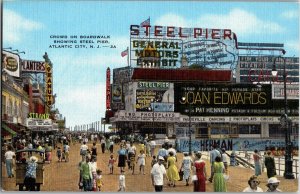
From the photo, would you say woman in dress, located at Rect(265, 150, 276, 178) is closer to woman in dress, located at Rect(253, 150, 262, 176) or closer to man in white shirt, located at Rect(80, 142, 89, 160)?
woman in dress, located at Rect(253, 150, 262, 176)

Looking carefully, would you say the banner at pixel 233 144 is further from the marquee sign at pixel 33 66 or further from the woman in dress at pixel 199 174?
the marquee sign at pixel 33 66

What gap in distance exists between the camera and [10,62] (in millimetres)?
20016

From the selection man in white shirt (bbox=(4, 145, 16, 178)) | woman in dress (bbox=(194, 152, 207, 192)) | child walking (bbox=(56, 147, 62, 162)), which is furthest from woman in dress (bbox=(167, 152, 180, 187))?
man in white shirt (bbox=(4, 145, 16, 178))

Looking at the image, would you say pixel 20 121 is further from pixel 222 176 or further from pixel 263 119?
pixel 263 119

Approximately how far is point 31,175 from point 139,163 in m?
4.06

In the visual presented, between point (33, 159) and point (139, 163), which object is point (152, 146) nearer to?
point (139, 163)

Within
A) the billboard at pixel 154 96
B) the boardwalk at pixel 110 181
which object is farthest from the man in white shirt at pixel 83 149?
the billboard at pixel 154 96

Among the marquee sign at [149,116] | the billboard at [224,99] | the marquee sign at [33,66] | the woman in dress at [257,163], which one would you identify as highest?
the marquee sign at [33,66]

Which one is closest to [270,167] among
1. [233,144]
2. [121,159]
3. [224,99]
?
[224,99]

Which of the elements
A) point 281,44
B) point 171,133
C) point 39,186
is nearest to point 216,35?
point 281,44

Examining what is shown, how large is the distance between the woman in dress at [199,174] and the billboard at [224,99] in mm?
5497

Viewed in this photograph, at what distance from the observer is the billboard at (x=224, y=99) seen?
79.5 ft

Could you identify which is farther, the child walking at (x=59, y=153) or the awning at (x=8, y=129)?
the child walking at (x=59, y=153)

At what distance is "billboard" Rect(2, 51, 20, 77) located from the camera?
65.0 feet
